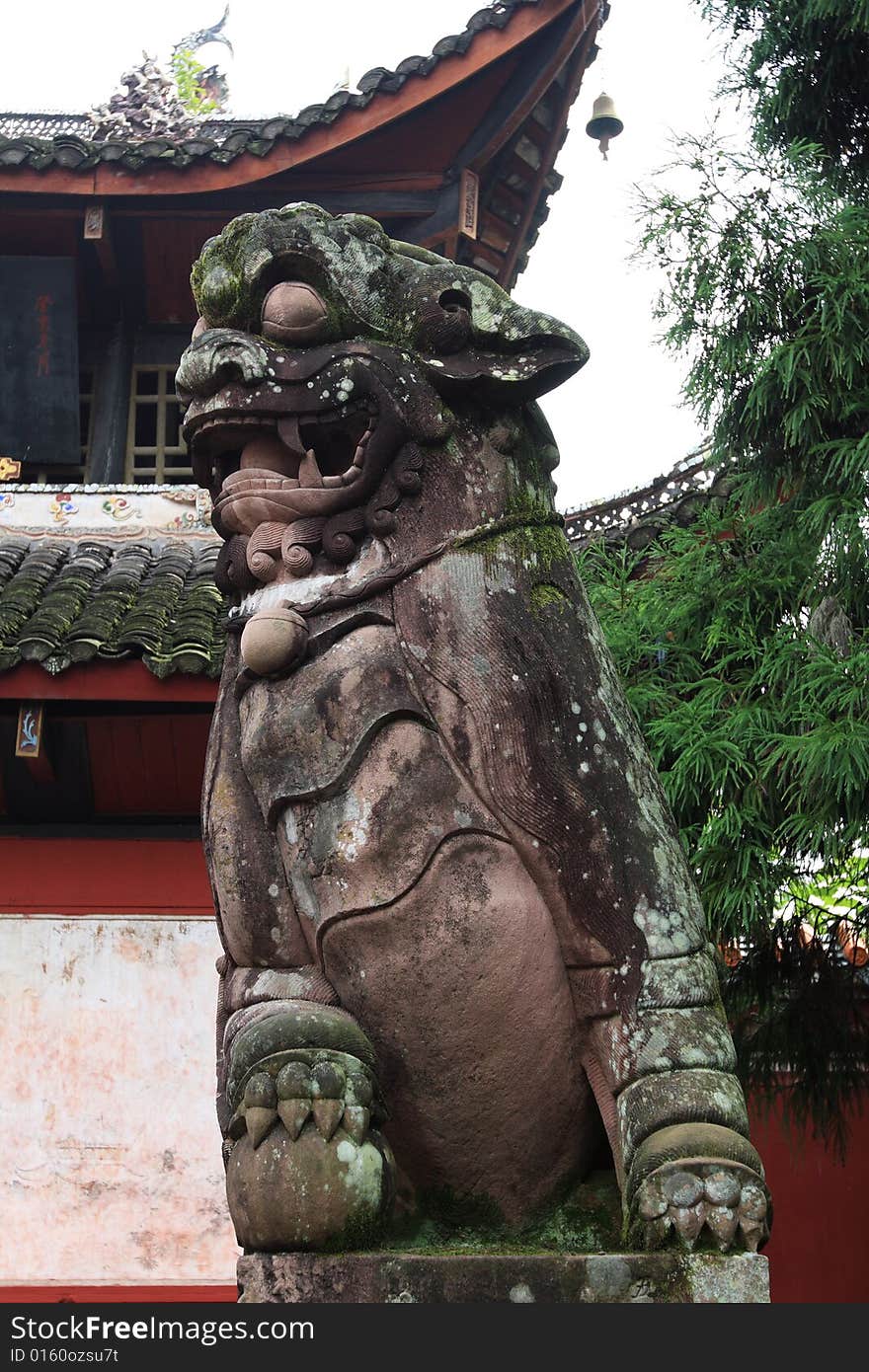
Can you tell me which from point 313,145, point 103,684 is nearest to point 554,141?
point 313,145

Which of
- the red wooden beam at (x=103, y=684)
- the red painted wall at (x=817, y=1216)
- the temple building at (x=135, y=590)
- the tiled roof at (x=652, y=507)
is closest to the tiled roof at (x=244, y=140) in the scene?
the temple building at (x=135, y=590)

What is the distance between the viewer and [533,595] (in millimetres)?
2996

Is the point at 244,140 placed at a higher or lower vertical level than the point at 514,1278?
higher

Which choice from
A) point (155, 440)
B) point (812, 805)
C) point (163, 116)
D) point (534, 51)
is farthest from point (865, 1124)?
point (163, 116)

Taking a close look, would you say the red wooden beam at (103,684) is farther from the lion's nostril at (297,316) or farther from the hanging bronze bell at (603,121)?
the hanging bronze bell at (603,121)

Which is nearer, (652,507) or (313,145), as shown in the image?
(313,145)

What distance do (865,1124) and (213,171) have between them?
240 inches

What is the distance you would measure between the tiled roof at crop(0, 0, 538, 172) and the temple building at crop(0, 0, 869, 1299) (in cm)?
1

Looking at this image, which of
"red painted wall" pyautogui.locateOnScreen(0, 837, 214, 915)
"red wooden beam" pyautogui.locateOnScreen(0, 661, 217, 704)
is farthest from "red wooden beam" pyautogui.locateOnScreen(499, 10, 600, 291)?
"red painted wall" pyautogui.locateOnScreen(0, 837, 214, 915)

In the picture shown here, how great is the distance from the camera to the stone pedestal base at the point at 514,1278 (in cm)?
244

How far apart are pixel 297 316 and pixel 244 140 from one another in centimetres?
506

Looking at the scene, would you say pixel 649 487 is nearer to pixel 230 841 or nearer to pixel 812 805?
pixel 812 805

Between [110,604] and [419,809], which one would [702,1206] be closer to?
[419,809]

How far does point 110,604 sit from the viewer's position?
6.35 metres
